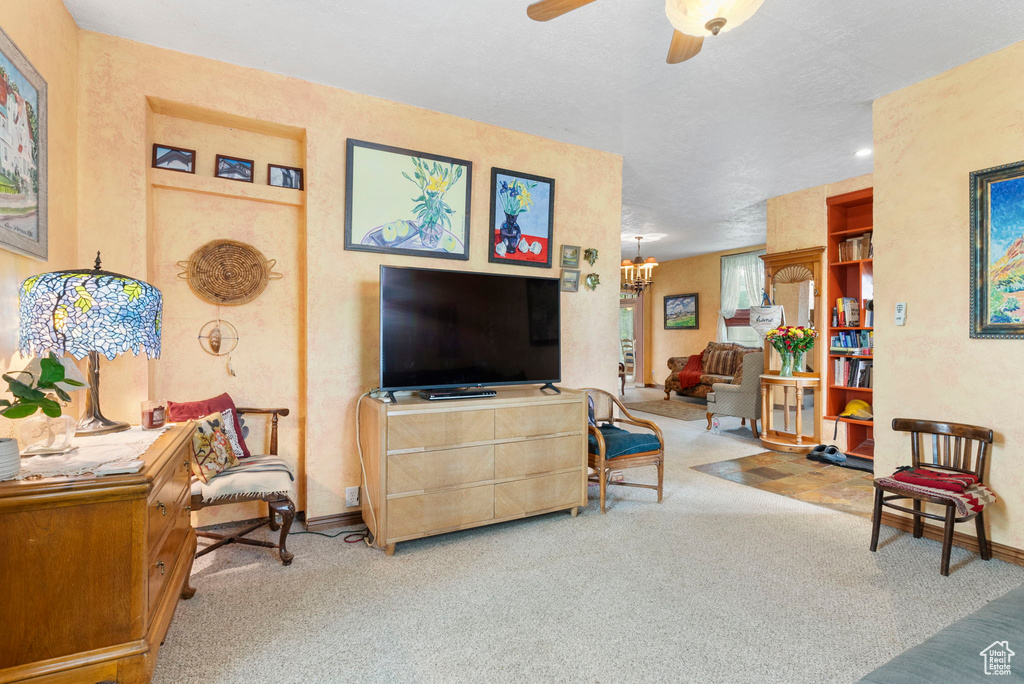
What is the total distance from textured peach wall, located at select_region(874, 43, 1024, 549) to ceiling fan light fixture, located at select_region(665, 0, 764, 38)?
214cm

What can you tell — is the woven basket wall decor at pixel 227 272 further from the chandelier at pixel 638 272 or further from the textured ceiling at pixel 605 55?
the chandelier at pixel 638 272

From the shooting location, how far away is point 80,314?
1.62 meters

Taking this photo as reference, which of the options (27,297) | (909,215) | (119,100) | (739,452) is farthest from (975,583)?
(119,100)

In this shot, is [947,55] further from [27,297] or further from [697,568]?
[27,297]

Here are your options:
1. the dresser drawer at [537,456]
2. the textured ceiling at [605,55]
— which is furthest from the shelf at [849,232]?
the dresser drawer at [537,456]

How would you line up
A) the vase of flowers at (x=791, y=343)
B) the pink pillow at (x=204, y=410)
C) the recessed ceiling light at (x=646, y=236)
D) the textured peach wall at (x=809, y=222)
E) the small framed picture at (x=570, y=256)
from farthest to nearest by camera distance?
the recessed ceiling light at (x=646, y=236) → the vase of flowers at (x=791, y=343) → the textured peach wall at (x=809, y=222) → the small framed picture at (x=570, y=256) → the pink pillow at (x=204, y=410)

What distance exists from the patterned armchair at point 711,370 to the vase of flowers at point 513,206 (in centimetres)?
517

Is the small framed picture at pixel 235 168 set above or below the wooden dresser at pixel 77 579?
above

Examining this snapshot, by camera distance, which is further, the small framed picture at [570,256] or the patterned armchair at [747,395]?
the patterned armchair at [747,395]

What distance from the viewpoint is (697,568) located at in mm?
2502

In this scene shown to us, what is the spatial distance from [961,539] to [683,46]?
3.08 m

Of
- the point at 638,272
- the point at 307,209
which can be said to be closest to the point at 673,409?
the point at 638,272

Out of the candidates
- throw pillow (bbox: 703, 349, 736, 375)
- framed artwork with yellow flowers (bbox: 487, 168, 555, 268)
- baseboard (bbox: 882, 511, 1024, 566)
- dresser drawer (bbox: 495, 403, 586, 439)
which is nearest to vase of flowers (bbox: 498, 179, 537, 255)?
framed artwork with yellow flowers (bbox: 487, 168, 555, 268)

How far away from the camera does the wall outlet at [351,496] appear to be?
3.08 meters
